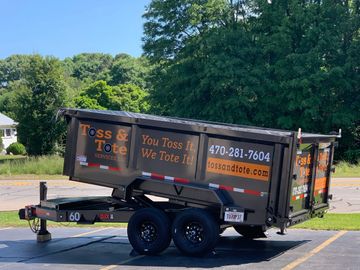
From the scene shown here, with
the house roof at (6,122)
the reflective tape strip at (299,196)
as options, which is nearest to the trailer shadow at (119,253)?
the reflective tape strip at (299,196)

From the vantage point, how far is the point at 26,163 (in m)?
38.0

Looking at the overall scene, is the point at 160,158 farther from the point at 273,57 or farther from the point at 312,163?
the point at 273,57

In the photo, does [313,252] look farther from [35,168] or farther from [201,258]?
[35,168]

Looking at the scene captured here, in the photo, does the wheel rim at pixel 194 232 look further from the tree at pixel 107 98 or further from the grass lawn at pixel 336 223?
the tree at pixel 107 98

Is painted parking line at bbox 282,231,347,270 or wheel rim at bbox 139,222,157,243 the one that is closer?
painted parking line at bbox 282,231,347,270

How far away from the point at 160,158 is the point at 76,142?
1762 millimetres

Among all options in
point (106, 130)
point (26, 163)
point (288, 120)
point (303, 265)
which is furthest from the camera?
point (288, 120)

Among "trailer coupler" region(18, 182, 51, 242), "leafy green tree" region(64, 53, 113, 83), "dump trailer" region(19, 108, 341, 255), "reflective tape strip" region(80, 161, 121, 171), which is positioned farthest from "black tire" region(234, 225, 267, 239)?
"leafy green tree" region(64, 53, 113, 83)

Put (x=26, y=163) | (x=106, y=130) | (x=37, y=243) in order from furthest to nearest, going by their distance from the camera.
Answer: (x=26, y=163) < (x=37, y=243) < (x=106, y=130)

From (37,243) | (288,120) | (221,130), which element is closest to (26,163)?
(288,120)

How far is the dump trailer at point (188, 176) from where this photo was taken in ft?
31.7

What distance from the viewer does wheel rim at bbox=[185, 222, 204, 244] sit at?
9992 mm

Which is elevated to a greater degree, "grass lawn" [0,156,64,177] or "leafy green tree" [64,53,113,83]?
"leafy green tree" [64,53,113,83]

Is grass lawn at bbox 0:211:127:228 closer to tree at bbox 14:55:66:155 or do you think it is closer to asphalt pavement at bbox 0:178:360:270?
asphalt pavement at bbox 0:178:360:270
